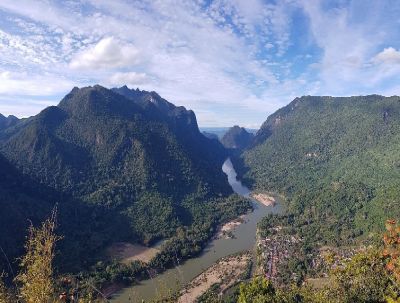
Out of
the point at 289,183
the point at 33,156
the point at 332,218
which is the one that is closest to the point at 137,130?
the point at 33,156

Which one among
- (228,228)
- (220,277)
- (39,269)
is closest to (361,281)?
(39,269)

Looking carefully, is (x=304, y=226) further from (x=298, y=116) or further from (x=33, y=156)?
(x=298, y=116)

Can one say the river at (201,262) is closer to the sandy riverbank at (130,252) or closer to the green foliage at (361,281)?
the sandy riverbank at (130,252)

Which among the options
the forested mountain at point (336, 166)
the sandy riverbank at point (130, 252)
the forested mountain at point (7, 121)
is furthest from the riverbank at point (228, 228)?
the forested mountain at point (7, 121)

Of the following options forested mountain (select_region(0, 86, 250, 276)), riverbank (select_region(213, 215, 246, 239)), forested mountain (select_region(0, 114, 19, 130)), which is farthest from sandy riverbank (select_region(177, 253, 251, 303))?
forested mountain (select_region(0, 114, 19, 130))

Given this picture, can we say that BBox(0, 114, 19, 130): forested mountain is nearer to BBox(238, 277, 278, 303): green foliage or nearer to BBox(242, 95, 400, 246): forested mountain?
BBox(242, 95, 400, 246): forested mountain

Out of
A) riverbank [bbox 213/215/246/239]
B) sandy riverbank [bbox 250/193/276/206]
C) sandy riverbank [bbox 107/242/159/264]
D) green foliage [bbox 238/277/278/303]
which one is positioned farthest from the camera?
sandy riverbank [bbox 250/193/276/206]

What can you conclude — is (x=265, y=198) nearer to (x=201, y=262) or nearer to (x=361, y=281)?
(x=201, y=262)
